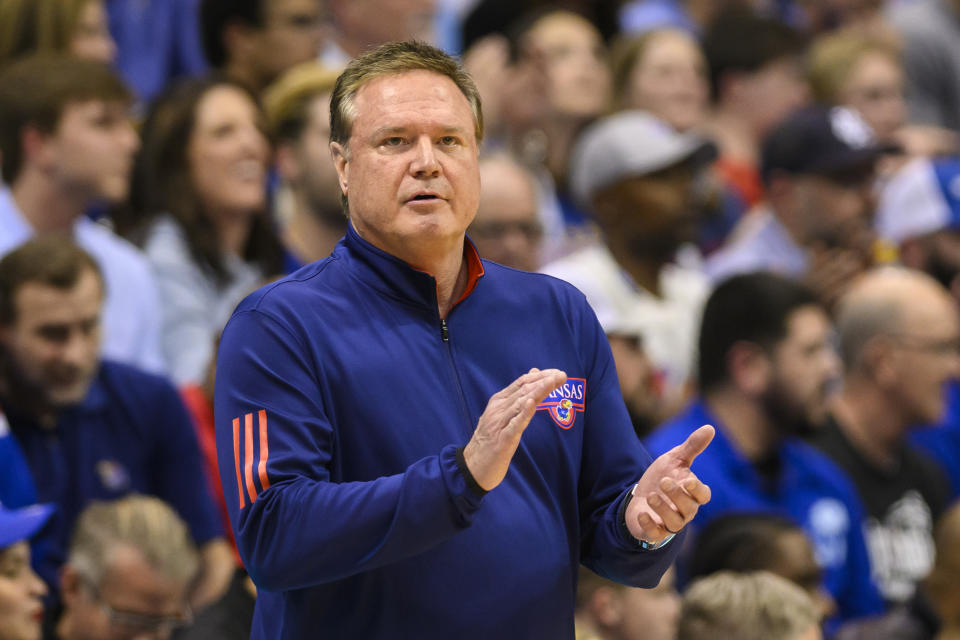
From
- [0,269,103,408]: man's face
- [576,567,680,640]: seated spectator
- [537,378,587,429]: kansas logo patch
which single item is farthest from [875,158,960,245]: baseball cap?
[537,378,587,429]: kansas logo patch

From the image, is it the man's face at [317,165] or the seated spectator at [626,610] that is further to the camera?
the man's face at [317,165]

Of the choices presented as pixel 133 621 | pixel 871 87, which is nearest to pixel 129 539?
pixel 133 621

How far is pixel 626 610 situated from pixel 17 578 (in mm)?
1744

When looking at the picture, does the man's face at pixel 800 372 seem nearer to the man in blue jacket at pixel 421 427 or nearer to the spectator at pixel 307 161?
the spectator at pixel 307 161

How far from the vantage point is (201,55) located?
7383 mm

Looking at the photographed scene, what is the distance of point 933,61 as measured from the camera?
9.36m

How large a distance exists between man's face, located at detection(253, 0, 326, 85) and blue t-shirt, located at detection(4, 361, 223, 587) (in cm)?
277

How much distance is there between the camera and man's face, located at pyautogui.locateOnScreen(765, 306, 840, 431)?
17.9 feet

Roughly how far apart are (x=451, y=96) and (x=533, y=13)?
19.8 ft

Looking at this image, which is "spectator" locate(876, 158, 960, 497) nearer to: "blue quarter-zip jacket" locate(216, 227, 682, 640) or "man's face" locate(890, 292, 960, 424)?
"man's face" locate(890, 292, 960, 424)

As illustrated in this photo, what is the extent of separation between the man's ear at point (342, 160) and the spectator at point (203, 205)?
10.3ft

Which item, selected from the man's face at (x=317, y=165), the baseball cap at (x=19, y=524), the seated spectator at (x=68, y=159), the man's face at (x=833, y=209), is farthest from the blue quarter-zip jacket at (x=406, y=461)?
the man's face at (x=833, y=209)

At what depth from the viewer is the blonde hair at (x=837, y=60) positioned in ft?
27.7

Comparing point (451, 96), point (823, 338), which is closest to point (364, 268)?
point (451, 96)
